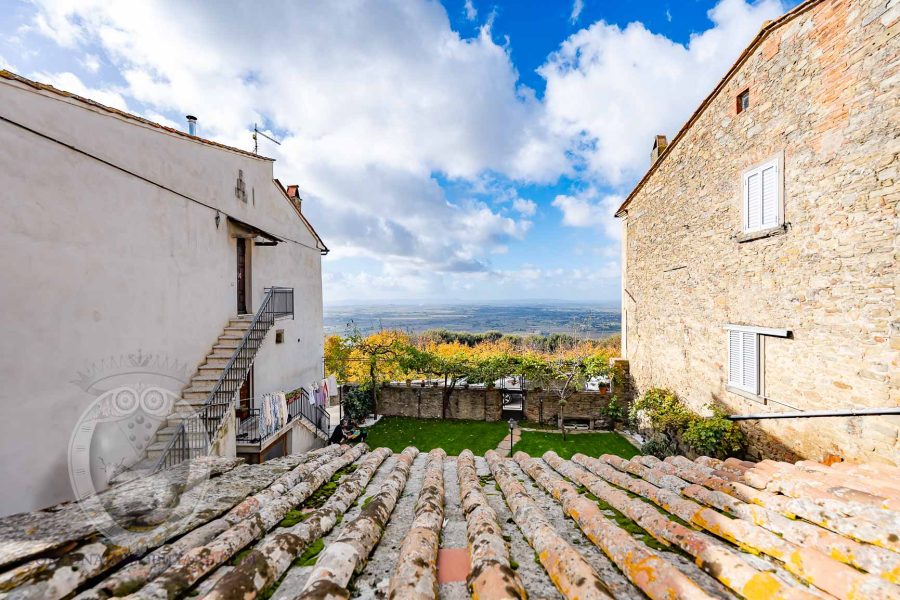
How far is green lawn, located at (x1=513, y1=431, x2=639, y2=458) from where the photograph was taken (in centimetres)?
1391

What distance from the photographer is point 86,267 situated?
5.67 m

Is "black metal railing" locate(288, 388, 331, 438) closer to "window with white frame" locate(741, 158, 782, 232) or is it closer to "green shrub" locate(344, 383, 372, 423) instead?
"green shrub" locate(344, 383, 372, 423)

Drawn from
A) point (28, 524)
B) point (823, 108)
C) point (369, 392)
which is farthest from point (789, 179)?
point (369, 392)

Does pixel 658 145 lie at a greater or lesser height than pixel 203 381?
greater

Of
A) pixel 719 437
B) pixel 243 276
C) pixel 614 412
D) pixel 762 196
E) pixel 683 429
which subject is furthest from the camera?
Answer: pixel 614 412

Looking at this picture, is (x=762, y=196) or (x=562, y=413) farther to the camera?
(x=562, y=413)

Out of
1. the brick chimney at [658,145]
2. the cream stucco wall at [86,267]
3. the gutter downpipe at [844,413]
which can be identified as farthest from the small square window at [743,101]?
the cream stucco wall at [86,267]

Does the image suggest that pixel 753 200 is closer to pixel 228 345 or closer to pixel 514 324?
pixel 228 345

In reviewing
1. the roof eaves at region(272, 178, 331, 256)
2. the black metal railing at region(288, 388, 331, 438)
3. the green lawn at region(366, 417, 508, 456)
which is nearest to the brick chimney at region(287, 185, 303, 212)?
the roof eaves at region(272, 178, 331, 256)

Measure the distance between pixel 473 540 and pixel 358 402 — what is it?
57.8ft

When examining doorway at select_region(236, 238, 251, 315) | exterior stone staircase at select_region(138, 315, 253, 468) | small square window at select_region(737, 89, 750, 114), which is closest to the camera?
exterior stone staircase at select_region(138, 315, 253, 468)

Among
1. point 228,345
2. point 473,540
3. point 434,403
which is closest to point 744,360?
point 473,540

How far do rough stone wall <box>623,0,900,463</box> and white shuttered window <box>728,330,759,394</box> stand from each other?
0.26 meters

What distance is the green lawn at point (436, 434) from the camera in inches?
606
